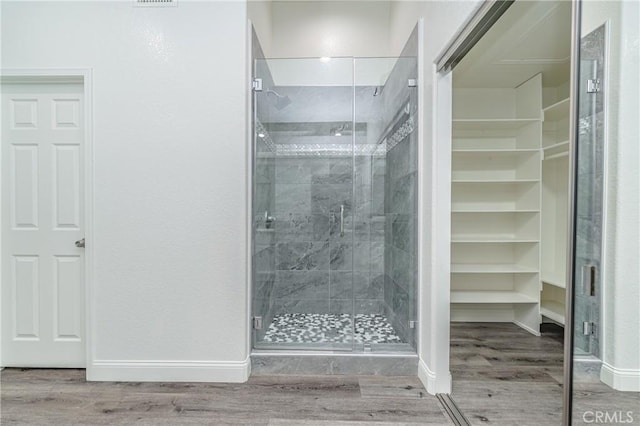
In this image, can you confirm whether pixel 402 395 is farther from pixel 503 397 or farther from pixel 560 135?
pixel 560 135

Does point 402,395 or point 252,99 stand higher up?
point 252,99

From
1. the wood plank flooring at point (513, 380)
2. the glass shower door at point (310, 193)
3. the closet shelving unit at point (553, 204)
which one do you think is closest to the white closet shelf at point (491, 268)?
the closet shelving unit at point (553, 204)

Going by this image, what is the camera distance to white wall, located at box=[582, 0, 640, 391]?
0.88 m

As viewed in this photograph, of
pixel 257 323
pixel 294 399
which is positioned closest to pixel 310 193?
pixel 257 323

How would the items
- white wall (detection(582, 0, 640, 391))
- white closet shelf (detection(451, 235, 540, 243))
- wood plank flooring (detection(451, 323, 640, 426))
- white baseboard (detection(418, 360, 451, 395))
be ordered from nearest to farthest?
white wall (detection(582, 0, 640, 391)), wood plank flooring (detection(451, 323, 640, 426)), white baseboard (detection(418, 360, 451, 395)), white closet shelf (detection(451, 235, 540, 243))

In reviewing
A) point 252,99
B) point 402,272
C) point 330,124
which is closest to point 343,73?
point 330,124

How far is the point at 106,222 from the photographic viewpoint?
2283mm

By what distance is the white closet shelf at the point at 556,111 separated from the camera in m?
2.45

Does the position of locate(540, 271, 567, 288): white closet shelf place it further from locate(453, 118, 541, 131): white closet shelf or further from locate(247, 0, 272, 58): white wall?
locate(247, 0, 272, 58): white wall

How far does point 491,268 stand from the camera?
325 cm

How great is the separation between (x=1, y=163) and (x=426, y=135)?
305 centimetres

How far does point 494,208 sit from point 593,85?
2563 millimetres

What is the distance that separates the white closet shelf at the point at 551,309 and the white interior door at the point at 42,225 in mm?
3693

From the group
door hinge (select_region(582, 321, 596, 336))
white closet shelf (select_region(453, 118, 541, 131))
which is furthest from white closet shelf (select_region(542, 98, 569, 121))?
door hinge (select_region(582, 321, 596, 336))
